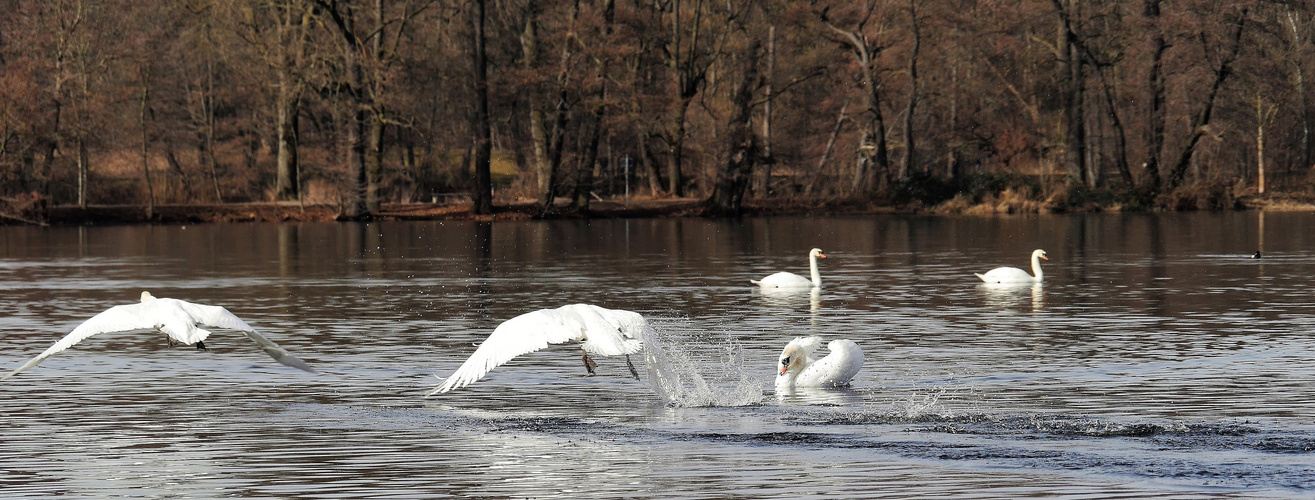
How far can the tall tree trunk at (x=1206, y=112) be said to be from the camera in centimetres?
6381

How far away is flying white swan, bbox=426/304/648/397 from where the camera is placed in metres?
12.9

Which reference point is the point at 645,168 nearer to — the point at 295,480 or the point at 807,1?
the point at 807,1

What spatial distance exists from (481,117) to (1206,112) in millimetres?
28761

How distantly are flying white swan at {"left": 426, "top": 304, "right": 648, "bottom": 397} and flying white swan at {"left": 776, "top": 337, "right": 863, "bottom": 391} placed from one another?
79.8 inches

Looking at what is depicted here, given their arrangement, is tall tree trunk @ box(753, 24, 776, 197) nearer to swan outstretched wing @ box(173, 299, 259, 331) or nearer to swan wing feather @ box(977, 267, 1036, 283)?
swan wing feather @ box(977, 267, 1036, 283)

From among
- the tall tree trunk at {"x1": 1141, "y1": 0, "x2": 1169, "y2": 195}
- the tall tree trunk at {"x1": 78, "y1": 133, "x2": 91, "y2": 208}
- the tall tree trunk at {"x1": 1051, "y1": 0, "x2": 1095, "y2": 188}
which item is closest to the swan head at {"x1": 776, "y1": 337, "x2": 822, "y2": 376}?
the tall tree trunk at {"x1": 78, "y1": 133, "x2": 91, "y2": 208}

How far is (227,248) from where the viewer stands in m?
43.9

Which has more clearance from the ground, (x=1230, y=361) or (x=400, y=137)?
(x=400, y=137)

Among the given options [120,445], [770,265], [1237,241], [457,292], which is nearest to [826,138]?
[1237,241]

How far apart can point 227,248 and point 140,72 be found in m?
23.4

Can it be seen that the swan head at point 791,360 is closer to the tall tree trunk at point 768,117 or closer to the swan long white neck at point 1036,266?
the swan long white neck at point 1036,266

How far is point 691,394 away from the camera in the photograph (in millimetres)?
14422

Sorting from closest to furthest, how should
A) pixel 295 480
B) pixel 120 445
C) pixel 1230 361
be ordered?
pixel 295 480, pixel 120 445, pixel 1230 361

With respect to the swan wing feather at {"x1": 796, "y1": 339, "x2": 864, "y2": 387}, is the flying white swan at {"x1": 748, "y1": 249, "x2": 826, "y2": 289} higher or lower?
higher
